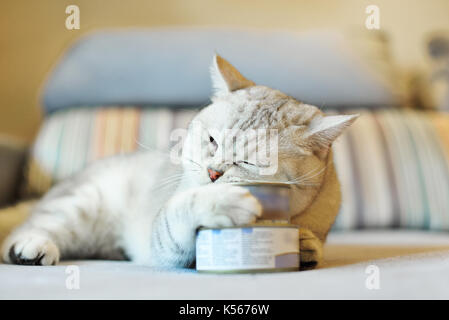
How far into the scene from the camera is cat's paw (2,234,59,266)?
1029mm

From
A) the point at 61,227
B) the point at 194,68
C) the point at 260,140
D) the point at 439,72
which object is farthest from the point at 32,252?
the point at 439,72

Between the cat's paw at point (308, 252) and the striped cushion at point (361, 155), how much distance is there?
0.96m

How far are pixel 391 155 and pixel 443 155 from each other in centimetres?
20

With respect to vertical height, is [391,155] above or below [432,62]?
below

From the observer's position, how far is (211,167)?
868 mm

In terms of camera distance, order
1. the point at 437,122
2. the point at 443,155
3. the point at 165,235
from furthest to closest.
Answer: the point at 437,122 → the point at 443,155 → the point at 165,235

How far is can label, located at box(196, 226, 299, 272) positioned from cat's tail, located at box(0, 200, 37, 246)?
765 millimetres

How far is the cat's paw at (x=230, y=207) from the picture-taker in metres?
0.77

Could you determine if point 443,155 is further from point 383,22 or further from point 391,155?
point 383,22

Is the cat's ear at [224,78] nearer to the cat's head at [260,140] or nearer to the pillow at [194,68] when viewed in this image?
the cat's head at [260,140]

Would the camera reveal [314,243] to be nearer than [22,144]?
Yes

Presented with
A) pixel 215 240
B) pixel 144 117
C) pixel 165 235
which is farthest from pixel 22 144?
pixel 215 240

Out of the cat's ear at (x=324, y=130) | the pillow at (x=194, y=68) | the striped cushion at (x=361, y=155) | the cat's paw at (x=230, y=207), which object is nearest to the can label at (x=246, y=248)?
the cat's paw at (x=230, y=207)

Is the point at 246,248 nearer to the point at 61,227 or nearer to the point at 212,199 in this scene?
the point at 212,199
